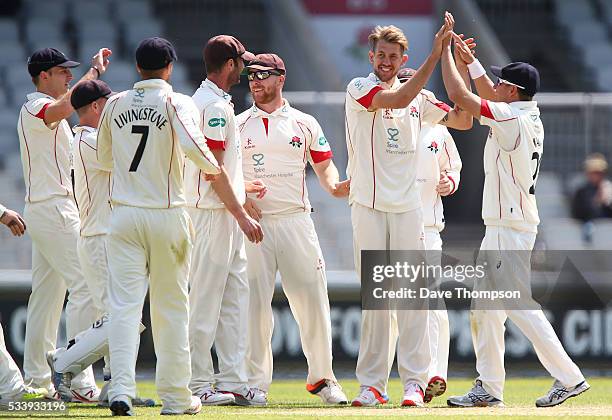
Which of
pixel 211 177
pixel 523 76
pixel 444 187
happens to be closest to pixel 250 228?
pixel 211 177

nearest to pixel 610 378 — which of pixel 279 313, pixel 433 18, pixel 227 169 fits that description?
pixel 279 313

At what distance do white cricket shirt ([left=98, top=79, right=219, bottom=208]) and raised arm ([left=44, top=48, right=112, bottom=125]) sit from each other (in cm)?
121

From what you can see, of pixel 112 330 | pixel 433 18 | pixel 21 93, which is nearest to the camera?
pixel 112 330

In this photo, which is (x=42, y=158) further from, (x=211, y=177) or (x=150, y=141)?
(x=150, y=141)

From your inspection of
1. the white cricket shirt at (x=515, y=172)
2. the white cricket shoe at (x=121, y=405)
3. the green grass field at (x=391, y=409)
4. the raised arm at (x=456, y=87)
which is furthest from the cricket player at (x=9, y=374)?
the white cricket shirt at (x=515, y=172)

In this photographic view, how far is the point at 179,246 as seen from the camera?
852 cm

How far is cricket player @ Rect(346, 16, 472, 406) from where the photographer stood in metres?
9.71

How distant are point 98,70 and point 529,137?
2.97 metres

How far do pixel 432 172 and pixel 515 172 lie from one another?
4.51 ft

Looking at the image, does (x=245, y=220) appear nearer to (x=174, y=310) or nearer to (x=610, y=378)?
(x=174, y=310)

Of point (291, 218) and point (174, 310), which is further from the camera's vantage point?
point (291, 218)

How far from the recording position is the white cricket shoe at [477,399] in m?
9.63

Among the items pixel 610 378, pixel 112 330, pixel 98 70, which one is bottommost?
pixel 610 378

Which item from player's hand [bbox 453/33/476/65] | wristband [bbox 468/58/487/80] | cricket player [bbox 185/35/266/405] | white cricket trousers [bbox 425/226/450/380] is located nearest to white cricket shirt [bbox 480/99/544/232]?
wristband [bbox 468/58/487/80]
